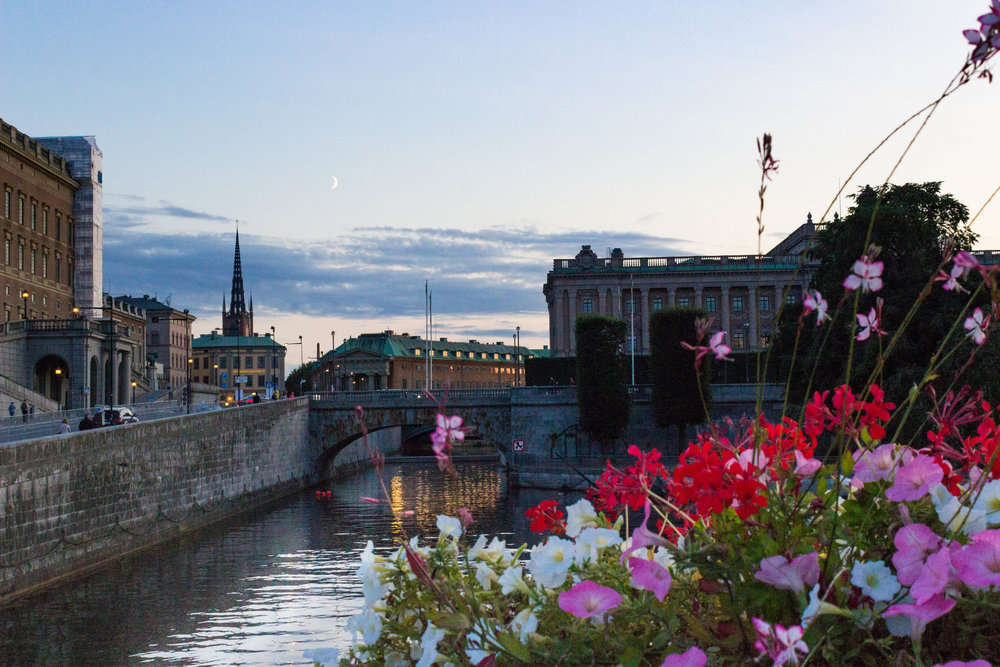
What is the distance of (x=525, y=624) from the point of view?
291 cm

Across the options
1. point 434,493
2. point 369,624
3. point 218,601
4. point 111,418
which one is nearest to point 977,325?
point 369,624

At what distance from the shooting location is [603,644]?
9.15ft

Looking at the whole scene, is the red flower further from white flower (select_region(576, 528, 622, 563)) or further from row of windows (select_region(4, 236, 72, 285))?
row of windows (select_region(4, 236, 72, 285))

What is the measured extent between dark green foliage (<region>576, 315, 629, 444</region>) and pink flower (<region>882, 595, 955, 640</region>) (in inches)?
2136

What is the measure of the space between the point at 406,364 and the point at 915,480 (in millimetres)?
152124

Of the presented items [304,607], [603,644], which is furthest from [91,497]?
[603,644]

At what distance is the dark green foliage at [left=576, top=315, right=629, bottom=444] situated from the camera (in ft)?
186

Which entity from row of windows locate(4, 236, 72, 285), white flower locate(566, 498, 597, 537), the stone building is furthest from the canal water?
the stone building

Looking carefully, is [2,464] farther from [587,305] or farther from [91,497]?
[587,305]

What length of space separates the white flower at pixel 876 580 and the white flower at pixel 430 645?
1.08m

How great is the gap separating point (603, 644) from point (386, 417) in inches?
2282

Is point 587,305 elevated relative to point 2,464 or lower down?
elevated

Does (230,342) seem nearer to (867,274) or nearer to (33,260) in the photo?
(33,260)

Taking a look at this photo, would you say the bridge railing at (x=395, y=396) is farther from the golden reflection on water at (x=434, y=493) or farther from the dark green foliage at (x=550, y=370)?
the dark green foliage at (x=550, y=370)
